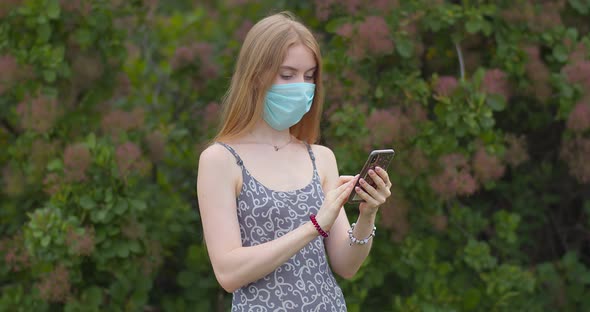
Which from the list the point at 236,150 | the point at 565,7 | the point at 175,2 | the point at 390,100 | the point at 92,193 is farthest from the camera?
the point at 175,2

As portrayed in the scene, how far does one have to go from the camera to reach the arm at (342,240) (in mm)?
2258

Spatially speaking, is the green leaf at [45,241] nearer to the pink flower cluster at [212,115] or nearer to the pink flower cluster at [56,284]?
the pink flower cluster at [56,284]

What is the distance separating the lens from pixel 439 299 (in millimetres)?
3701

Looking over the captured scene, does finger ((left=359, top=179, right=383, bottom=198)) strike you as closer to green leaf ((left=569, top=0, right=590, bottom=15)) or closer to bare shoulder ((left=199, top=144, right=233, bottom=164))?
bare shoulder ((left=199, top=144, right=233, bottom=164))

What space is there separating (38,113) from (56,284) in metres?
0.70

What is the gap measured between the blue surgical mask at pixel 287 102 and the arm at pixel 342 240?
0.59ft

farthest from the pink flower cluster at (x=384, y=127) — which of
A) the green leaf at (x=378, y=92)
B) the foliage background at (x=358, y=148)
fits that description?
the green leaf at (x=378, y=92)

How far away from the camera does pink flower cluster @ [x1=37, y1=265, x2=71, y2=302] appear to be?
354 cm

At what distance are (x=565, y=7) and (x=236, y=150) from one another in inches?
94.1

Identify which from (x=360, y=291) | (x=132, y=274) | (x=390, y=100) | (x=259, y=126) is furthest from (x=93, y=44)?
(x=259, y=126)

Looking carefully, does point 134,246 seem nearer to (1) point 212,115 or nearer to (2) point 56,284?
(2) point 56,284

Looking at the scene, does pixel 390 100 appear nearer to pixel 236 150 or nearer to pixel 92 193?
pixel 92 193

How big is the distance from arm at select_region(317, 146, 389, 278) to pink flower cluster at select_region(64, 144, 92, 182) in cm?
139

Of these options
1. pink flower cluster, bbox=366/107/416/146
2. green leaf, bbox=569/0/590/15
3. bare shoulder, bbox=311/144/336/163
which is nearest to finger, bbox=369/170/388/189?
bare shoulder, bbox=311/144/336/163
